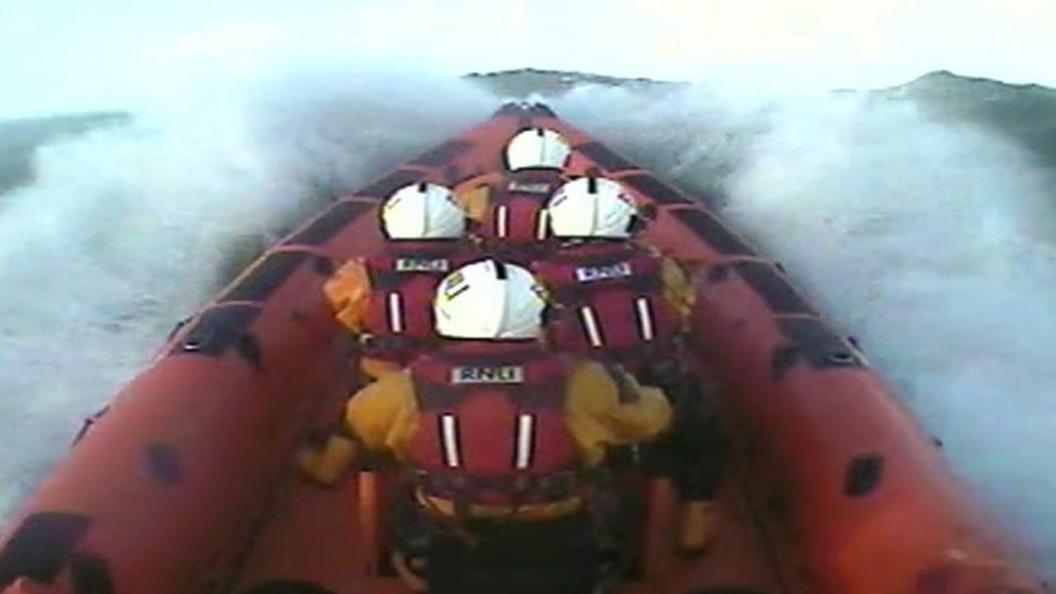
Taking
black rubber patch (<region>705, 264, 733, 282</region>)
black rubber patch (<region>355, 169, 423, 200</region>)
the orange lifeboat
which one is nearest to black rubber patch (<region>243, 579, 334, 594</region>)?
the orange lifeboat

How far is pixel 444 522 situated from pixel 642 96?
5123mm

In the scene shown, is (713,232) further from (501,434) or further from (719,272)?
(501,434)

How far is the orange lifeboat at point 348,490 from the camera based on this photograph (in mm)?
2074

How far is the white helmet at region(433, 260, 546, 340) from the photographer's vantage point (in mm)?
1938

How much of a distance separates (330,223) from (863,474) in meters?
1.74

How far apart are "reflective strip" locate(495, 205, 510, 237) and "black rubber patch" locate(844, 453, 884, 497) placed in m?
0.95

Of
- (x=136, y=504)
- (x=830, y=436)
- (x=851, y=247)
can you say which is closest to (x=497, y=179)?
(x=830, y=436)

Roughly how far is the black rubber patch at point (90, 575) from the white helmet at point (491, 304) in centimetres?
53

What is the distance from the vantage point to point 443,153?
4.60 m

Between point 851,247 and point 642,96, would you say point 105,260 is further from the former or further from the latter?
point 642,96

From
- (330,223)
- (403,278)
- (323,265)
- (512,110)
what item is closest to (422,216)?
(403,278)

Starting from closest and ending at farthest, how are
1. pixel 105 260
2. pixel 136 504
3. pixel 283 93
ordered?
pixel 136 504
pixel 105 260
pixel 283 93

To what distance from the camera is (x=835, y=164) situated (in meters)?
5.90

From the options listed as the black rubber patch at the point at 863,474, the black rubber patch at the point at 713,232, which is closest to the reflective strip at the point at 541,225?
the black rubber patch at the point at 713,232
